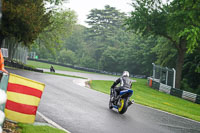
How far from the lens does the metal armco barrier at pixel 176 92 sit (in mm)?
24353

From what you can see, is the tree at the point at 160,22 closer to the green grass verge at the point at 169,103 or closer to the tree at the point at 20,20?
the green grass verge at the point at 169,103

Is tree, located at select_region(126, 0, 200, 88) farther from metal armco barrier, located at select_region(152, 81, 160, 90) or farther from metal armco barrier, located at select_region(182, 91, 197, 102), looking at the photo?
metal armco barrier, located at select_region(182, 91, 197, 102)

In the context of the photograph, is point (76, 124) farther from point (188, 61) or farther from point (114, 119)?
point (188, 61)

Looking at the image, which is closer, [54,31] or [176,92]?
[176,92]

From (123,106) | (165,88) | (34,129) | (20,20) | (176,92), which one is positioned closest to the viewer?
(34,129)

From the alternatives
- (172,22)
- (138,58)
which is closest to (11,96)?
(172,22)

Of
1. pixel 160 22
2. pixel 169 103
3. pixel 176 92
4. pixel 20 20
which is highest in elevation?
pixel 160 22

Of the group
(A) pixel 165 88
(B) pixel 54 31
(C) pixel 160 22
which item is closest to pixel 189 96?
(A) pixel 165 88

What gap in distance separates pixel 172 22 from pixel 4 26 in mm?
16089

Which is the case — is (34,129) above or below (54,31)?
below

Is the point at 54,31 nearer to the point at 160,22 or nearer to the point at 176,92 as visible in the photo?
the point at 160,22

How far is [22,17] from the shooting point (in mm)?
26312

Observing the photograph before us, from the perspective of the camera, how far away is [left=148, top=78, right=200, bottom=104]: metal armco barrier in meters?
24.4

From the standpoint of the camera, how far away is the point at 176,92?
27281 millimetres
